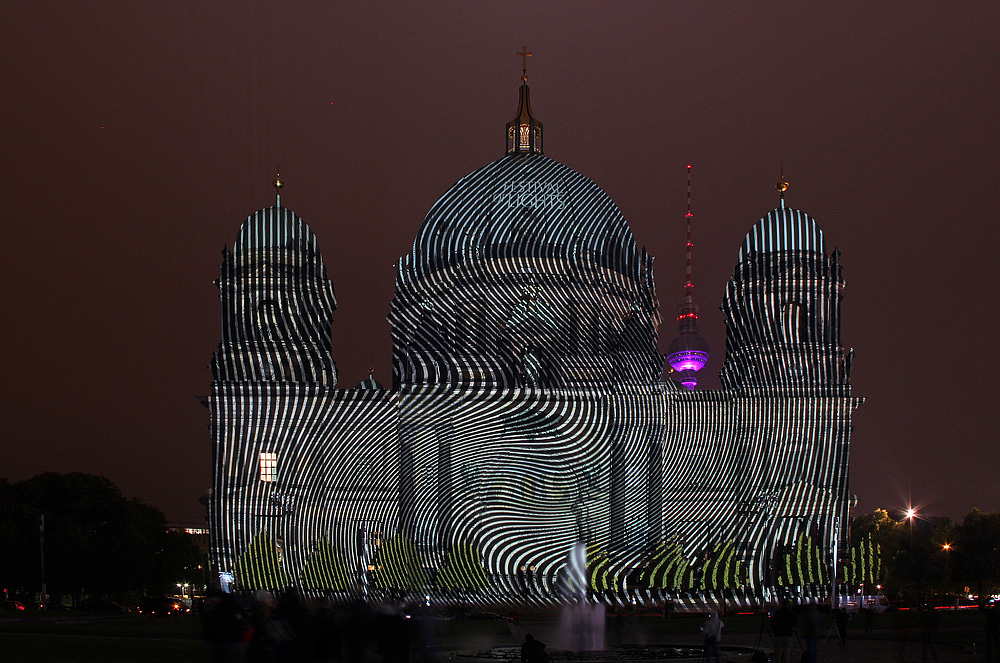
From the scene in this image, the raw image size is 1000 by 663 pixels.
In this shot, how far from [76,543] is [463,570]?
15998mm

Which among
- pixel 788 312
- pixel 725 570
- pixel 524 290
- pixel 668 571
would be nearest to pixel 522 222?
pixel 524 290

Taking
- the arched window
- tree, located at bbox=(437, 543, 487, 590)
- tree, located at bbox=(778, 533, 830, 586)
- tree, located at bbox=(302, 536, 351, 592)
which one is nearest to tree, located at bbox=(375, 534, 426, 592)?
tree, located at bbox=(437, 543, 487, 590)

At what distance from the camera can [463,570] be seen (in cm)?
4897

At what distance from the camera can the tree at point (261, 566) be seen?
4788 cm

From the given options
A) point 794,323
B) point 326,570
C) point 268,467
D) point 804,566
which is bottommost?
point 326,570

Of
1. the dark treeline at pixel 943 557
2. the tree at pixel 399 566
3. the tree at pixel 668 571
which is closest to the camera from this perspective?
the tree at pixel 399 566

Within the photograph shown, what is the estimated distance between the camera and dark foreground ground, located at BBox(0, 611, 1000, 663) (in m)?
22.9

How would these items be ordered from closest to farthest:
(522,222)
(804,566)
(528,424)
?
(804,566)
(528,424)
(522,222)

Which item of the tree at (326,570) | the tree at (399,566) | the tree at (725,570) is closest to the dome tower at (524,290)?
the tree at (399,566)

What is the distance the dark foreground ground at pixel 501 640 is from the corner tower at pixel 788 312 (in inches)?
604

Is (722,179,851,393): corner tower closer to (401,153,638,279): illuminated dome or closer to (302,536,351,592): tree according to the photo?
(401,153,638,279): illuminated dome

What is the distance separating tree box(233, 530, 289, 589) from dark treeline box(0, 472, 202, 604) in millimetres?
8193

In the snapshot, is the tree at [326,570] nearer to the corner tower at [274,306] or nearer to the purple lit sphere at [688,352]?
the corner tower at [274,306]

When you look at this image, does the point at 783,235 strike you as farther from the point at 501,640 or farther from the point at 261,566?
the point at 501,640
